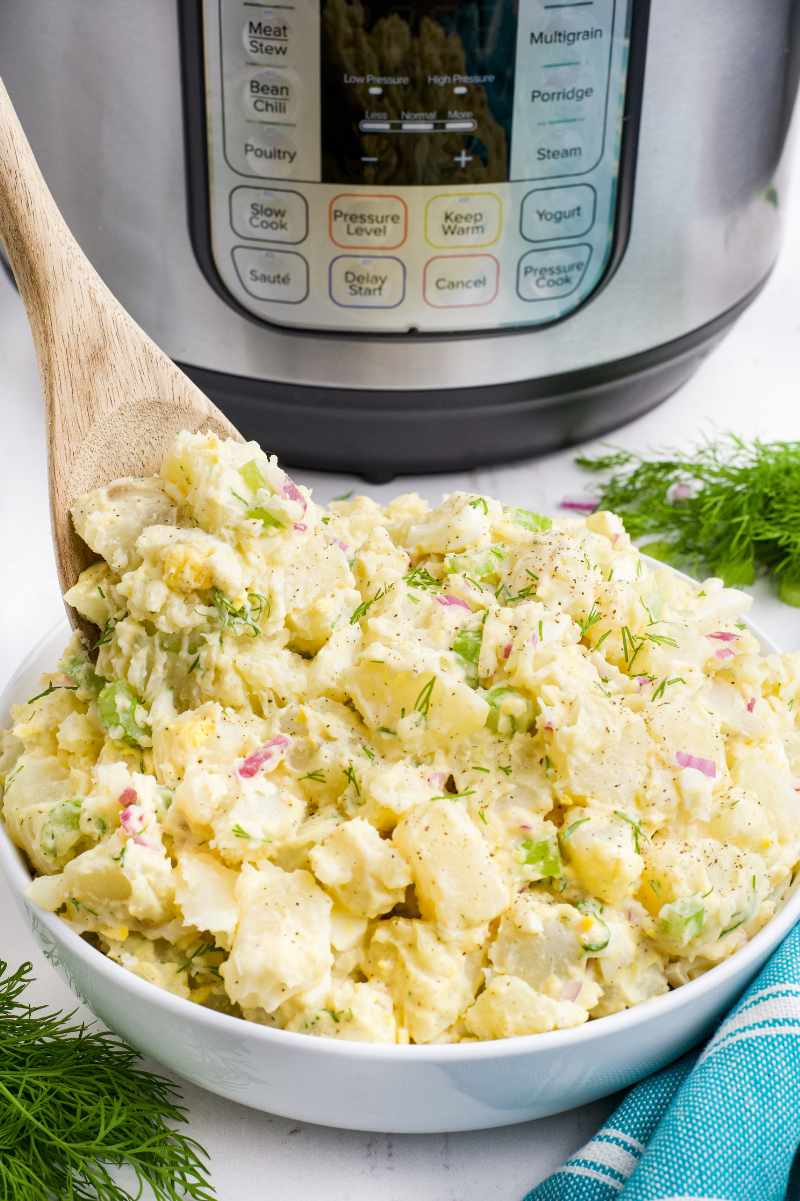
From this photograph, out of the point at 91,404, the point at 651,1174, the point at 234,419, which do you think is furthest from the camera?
the point at 234,419

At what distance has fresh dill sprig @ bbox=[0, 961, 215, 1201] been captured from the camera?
971 millimetres

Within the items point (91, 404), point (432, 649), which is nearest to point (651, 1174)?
point (432, 649)

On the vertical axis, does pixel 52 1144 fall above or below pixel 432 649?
below

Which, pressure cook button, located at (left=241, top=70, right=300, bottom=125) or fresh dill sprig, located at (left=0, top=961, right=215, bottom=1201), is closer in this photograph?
fresh dill sprig, located at (left=0, top=961, right=215, bottom=1201)

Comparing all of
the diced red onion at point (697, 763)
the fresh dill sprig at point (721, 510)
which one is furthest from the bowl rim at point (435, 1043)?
the fresh dill sprig at point (721, 510)

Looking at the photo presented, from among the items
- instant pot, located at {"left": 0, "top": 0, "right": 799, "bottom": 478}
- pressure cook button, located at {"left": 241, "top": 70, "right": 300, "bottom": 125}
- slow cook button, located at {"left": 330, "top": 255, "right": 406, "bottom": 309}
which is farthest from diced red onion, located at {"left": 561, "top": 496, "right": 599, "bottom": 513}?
pressure cook button, located at {"left": 241, "top": 70, "right": 300, "bottom": 125}

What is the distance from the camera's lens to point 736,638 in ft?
3.94

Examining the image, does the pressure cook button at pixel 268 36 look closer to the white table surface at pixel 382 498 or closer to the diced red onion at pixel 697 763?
the white table surface at pixel 382 498

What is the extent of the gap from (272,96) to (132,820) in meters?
0.82

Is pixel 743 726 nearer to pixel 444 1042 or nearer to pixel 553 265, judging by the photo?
pixel 444 1042

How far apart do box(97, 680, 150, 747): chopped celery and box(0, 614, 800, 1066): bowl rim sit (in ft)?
0.43

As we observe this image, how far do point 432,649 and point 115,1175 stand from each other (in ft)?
1.51

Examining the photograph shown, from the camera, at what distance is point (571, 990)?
0.96 metres

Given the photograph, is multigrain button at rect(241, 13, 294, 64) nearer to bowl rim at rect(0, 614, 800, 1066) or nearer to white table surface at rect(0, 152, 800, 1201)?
white table surface at rect(0, 152, 800, 1201)
